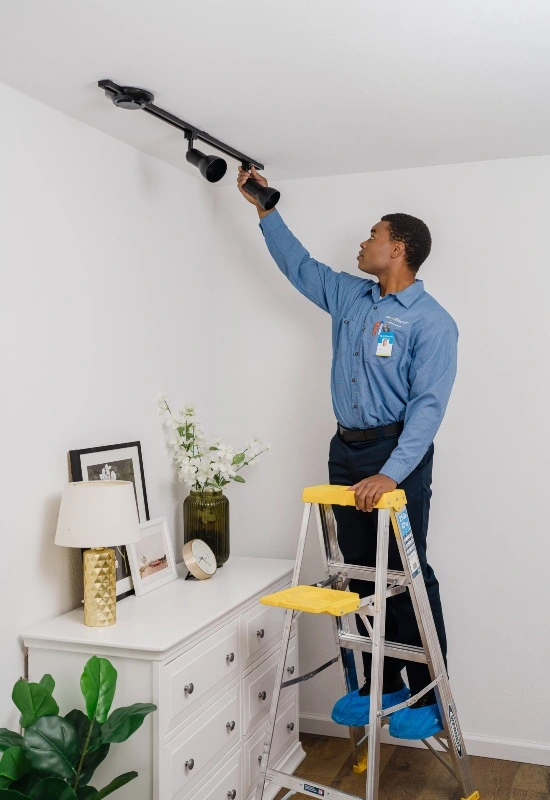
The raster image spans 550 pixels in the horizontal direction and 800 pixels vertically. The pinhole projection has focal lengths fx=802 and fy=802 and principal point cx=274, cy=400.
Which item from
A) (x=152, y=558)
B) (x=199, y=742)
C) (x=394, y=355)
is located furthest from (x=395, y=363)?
(x=199, y=742)

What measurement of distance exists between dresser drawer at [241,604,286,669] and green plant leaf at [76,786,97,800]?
0.74m

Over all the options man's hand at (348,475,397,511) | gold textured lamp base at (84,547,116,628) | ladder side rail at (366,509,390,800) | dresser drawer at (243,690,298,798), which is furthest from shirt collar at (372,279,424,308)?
dresser drawer at (243,690,298,798)

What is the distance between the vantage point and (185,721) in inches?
90.9

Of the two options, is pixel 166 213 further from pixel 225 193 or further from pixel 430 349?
pixel 430 349

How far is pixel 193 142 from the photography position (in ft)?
9.47

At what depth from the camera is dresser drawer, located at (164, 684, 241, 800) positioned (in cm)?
221

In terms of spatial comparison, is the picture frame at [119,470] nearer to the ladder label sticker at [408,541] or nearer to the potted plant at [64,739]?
the potted plant at [64,739]

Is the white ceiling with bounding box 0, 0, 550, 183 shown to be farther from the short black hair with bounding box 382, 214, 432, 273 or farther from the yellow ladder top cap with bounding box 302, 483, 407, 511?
the yellow ladder top cap with bounding box 302, 483, 407, 511

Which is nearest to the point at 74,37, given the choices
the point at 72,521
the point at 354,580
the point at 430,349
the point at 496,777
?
the point at 72,521

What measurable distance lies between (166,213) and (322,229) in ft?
2.21

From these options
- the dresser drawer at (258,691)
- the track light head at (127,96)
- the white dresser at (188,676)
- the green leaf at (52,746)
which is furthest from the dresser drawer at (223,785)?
the track light head at (127,96)

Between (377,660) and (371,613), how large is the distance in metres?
0.14

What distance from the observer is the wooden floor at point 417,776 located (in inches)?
112

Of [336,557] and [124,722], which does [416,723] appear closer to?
[336,557]
